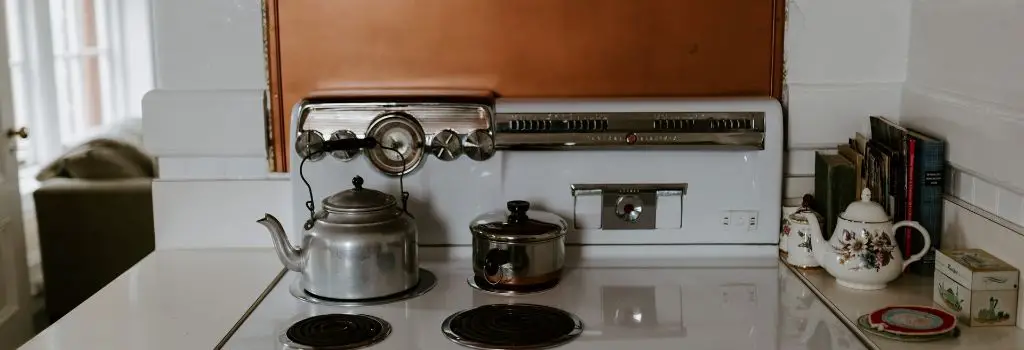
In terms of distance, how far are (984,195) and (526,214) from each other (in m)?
0.68

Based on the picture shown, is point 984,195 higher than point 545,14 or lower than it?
lower

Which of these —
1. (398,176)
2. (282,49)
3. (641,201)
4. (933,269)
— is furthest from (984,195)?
(282,49)

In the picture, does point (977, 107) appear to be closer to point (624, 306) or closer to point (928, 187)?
point (928, 187)

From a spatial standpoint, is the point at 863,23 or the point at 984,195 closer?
the point at 984,195

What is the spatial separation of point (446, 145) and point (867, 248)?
681 millimetres

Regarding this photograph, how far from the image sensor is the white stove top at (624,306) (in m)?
1.35

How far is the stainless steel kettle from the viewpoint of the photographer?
4.88ft

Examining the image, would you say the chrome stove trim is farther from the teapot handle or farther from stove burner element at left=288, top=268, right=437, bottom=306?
the teapot handle

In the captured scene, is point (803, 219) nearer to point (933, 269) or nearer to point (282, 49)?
point (933, 269)

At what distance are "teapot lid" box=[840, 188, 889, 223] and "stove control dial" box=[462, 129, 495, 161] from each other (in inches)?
22.5

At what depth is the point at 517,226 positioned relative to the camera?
61.4 inches

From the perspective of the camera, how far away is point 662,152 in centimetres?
171

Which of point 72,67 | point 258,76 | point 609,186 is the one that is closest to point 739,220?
point 609,186

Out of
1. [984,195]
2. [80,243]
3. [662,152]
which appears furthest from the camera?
[80,243]
